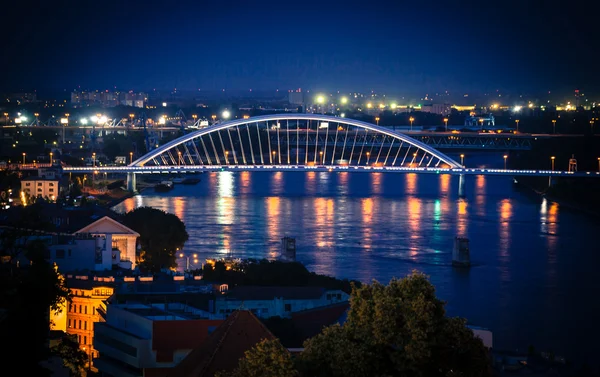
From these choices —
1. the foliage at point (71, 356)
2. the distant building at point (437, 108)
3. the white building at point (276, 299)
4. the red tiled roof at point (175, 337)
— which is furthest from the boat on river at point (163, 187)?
the distant building at point (437, 108)

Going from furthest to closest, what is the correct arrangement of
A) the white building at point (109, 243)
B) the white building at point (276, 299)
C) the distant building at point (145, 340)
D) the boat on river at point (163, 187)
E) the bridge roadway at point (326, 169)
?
the boat on river at point (163, 187), the bridge roadway at point (326, 169), the white building at point (109, 243), the white building at point (276, 299), the distant building at point (145, 340)

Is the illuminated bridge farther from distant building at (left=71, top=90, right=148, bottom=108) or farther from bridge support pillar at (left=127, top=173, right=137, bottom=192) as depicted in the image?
distant building at (left=71, top=90, right=148, bottom=108)

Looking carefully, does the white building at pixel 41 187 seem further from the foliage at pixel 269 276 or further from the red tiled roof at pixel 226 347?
the red tiled roof at pixel 226 347

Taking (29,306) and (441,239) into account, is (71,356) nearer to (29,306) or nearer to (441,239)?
(29,306)

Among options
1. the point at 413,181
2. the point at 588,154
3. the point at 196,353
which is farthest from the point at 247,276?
the point at 588,154

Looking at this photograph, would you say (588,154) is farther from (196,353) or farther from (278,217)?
(196,353)

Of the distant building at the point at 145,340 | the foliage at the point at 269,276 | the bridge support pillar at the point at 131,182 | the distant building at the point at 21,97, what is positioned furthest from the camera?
the distant building at the point at 21,97

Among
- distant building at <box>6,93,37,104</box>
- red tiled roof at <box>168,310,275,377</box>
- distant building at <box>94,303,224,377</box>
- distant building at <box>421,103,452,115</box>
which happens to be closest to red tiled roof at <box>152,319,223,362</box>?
distant building at <box>94,303,224,377</box>
